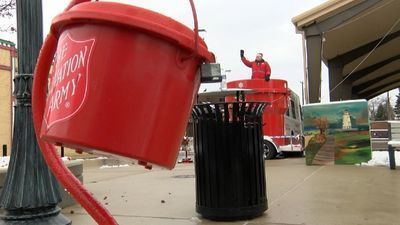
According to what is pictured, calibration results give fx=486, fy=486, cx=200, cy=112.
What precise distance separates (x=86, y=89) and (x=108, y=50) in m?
0.17

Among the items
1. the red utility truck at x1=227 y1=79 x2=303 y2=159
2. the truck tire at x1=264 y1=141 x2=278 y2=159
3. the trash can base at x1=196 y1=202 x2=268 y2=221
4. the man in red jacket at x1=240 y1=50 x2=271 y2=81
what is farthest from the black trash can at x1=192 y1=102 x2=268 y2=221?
the man in red jacket at x1=240 y1=50 x2=271 y2=81

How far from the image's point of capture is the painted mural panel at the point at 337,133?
33.2 ft

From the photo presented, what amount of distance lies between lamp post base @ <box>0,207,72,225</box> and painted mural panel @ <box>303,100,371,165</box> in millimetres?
7236

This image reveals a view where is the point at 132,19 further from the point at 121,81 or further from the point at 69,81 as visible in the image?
the point at 69,81

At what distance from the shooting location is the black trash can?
4758 mm

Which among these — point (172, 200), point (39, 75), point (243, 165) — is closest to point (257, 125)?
point (243, 165)

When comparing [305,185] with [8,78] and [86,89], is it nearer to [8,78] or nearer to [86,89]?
[86,89]

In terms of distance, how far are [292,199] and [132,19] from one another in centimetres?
470

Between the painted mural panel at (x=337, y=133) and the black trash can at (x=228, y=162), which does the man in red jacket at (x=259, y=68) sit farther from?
the black trash can at (x=228, y=162)

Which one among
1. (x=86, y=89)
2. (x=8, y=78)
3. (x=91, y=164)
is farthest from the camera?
(x=8, y=78)

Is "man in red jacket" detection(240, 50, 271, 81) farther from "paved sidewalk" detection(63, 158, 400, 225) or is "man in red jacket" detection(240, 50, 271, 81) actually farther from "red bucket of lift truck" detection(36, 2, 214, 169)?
"red bucket of lift truck" detection(36, 2, 214, 169)

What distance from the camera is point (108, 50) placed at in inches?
71.4

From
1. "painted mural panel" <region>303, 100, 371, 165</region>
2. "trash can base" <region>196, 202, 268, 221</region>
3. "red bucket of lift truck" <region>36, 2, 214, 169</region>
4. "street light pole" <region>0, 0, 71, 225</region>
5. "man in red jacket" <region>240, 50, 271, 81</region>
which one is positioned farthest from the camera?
"man in red jacket" <region>240, 50, 271, 81</region>

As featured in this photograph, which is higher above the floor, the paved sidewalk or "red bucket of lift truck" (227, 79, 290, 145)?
"red bucket of lift truck" (227, 79, 290, 145)
